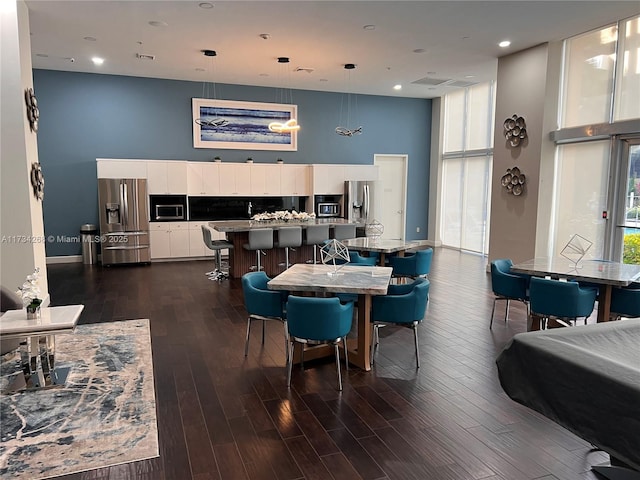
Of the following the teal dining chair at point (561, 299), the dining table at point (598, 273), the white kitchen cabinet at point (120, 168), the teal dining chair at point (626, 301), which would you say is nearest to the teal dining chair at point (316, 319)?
the teal dining chair at point (561, 299)

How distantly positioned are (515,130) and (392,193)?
466cm

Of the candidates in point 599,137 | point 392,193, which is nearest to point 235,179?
point 392,193

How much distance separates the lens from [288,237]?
8031 mm

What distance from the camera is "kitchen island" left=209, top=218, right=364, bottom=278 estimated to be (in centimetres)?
773

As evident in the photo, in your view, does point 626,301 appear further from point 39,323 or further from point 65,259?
point 65,259

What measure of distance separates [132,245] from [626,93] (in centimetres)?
895

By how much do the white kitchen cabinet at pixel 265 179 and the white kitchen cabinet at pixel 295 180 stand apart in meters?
0.12

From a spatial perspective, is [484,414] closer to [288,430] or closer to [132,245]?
[288,430]

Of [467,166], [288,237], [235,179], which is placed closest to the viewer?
[288,237]

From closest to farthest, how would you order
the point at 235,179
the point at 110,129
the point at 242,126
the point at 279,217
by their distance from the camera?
the point at 279,217
the point at 110,129
the point at 235,179
the point at 242,126

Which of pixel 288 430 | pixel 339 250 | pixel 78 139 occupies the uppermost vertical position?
pixel 78 139

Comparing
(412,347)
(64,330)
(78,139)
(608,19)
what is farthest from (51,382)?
(608,19)

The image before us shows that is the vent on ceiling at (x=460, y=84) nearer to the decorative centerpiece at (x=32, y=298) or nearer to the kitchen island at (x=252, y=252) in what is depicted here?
the kitchen island at (x=252, y=252)

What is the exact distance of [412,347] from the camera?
475 centimetres
